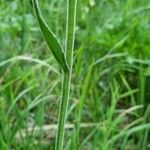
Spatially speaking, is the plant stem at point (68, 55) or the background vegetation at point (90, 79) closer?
the plant stem at point (68, 55)

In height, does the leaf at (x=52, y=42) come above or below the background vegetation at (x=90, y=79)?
above

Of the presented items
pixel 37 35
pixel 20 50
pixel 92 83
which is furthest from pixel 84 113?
pixel 37 35

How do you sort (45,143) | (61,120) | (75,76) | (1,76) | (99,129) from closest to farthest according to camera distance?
(61,120), (99,129), (45,143), (1,76), (75,76)

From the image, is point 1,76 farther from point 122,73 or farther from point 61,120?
point 61,120

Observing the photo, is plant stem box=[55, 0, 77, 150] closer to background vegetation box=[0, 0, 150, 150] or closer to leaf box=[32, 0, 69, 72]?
leaf box=[32, 0, 69, 72]

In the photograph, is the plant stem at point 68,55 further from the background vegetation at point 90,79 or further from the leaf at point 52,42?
the background vegetation at point 90,79

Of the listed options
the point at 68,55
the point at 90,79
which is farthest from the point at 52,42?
the point at 90,79

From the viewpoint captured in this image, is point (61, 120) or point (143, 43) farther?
→ point (143, 43)

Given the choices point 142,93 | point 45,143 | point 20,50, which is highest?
point 20,50

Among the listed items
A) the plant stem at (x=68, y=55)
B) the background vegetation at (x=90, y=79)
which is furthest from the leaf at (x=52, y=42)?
the background vegetation at (x=90, y=79)
